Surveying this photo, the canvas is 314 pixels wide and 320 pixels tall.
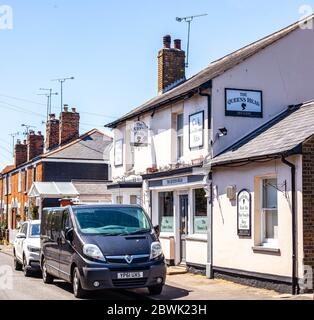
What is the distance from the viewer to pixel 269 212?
47.2 feet

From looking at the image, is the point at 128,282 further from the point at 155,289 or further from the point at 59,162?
the point at 59,162

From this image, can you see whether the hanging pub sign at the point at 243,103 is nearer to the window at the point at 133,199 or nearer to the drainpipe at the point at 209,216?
the drainpipe at the point at 209,216

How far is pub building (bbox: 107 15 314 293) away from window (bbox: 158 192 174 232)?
1.4 inches

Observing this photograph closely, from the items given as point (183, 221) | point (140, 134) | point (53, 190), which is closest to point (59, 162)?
point (53, 190)

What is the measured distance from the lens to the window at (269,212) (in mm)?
14153

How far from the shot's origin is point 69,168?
35.6 meters

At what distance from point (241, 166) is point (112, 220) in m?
3.97

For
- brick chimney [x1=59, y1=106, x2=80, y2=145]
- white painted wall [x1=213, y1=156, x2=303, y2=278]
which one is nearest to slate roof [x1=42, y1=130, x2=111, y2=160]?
brick chimney [x1=59, y1=106, x2=80, y2=145]

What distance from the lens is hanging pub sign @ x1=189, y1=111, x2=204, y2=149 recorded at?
17.3 metres

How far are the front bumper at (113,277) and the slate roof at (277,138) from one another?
13.1 ft

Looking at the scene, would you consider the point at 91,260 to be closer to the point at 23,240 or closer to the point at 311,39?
the point at 23,240

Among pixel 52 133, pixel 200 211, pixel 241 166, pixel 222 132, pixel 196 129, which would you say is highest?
pixel 52 133

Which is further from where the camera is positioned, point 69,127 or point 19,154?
point 19,154
